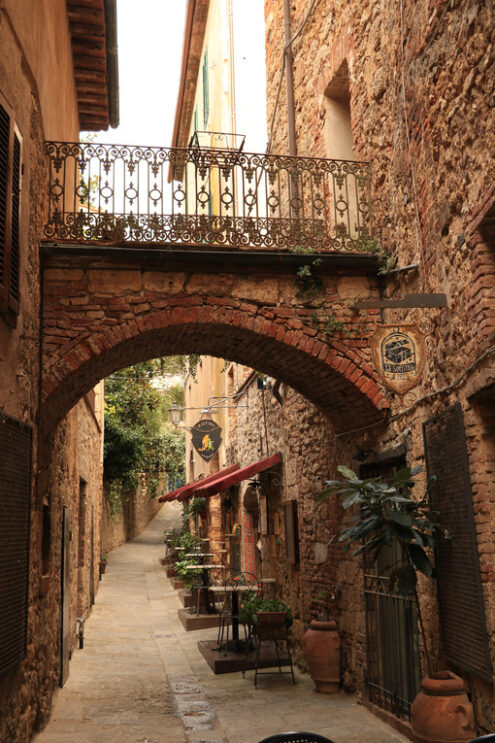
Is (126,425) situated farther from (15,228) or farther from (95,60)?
(15,228)

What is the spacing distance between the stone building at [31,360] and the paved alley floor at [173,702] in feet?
1.58

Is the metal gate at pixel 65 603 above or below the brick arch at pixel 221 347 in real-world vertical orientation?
below

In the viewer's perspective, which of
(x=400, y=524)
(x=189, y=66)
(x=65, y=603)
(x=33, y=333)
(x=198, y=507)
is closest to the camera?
(x=400, y=524)

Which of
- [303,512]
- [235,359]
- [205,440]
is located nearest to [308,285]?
[235,359]

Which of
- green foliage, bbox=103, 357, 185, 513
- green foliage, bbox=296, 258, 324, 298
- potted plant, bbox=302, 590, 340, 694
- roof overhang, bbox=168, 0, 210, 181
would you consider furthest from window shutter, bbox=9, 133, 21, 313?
roof overhang, bbox=168, 0, 210, 181

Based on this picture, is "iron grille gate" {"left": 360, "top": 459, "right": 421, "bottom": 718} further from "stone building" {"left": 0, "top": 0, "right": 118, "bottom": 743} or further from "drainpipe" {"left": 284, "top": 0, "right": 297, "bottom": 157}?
"drainpipe" {"left": 284, "top": 0, "right": 297, "bottom": 157}

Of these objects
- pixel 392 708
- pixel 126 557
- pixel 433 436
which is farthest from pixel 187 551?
pixel 433 436

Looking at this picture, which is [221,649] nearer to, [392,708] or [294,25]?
[392,708]

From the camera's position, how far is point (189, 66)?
20375 millimetres

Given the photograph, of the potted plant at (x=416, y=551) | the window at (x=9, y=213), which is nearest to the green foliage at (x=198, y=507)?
the potted plant at (x=416, y=551)

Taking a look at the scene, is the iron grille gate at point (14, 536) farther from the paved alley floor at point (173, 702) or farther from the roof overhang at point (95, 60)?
the roof overhang at point (95, 60)

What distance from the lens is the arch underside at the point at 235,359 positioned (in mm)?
6918

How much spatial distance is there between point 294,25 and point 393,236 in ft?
17.1

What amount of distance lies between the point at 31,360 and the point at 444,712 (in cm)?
407
